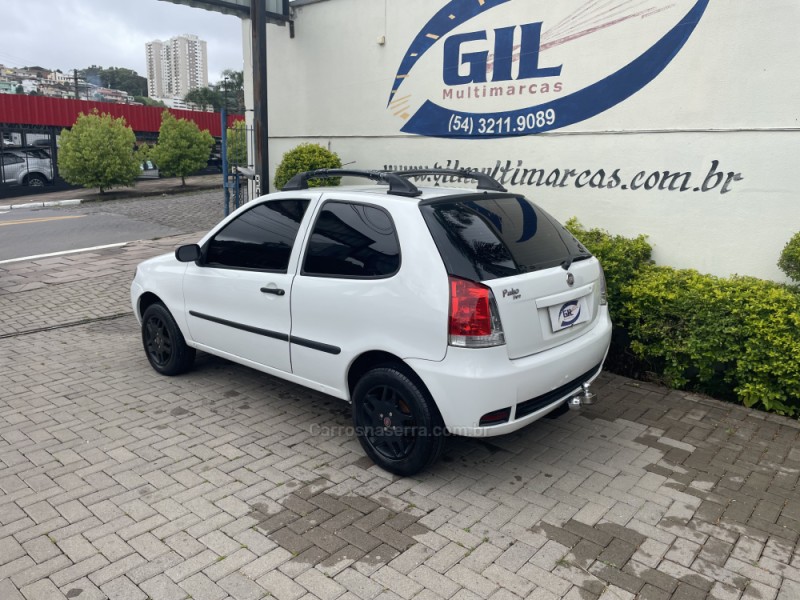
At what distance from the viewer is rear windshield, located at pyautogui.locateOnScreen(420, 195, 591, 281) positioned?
3408 millimetres

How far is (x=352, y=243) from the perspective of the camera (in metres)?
3.82

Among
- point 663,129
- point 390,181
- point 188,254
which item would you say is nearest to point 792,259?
point 663,129

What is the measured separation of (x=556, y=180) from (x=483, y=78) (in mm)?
1508

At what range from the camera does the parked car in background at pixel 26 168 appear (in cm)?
2662

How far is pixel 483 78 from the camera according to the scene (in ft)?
23.2

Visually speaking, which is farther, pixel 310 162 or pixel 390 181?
pixel 310 162

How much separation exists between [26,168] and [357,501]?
2972 cm

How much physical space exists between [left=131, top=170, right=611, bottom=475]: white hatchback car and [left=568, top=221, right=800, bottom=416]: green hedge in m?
1.08

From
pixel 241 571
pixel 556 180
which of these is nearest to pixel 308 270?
pixel 241 571

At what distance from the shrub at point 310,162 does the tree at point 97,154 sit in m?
18.0

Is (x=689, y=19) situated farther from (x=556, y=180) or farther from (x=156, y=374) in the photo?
(x=156, y=374)

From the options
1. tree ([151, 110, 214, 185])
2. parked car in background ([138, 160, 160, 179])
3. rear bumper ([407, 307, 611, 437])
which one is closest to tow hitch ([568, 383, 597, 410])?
rear bumper ([407, 307, 611, 437])

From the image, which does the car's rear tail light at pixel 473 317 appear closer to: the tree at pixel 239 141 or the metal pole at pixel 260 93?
the metal pole at pixel 260 93

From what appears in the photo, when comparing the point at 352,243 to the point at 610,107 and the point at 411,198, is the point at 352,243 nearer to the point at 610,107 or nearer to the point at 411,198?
the point at 411,198
